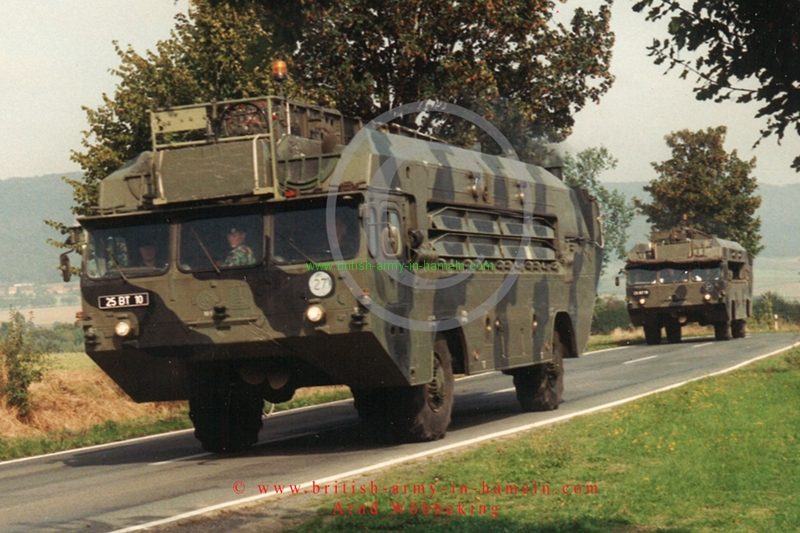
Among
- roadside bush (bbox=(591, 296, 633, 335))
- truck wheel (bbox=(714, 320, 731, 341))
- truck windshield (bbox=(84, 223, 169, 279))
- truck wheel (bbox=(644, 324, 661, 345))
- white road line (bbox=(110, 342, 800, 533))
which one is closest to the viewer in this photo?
white road line (bbox=(110, 342, 800, 533))

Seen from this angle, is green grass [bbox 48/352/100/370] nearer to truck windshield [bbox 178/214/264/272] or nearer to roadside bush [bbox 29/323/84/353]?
truck windshield [bbox 178/214/264/272]

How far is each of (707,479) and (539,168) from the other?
32.0 feet

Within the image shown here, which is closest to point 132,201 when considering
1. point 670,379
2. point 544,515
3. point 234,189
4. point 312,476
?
point 234,189

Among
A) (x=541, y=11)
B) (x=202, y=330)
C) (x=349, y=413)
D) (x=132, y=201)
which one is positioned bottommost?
(x=349, y=413)

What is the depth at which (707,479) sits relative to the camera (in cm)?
1105

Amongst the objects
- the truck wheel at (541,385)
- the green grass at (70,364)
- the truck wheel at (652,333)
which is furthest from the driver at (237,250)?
the truck wheel at (652,333)

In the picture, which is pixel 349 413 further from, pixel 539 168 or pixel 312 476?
pixel 312 476

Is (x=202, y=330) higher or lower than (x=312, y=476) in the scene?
higher

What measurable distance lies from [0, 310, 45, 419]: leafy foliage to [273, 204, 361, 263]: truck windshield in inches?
376

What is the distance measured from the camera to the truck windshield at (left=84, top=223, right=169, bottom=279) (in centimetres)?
1434

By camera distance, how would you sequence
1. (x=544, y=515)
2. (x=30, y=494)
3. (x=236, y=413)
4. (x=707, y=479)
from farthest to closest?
(x=236, y=413) < (x=30, y=494) < (x=707, y=479) < (x=544, y=515)

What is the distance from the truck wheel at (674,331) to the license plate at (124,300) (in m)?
29.9

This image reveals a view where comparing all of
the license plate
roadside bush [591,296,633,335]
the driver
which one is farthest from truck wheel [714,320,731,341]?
the license plate

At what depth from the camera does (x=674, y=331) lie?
42219mm
